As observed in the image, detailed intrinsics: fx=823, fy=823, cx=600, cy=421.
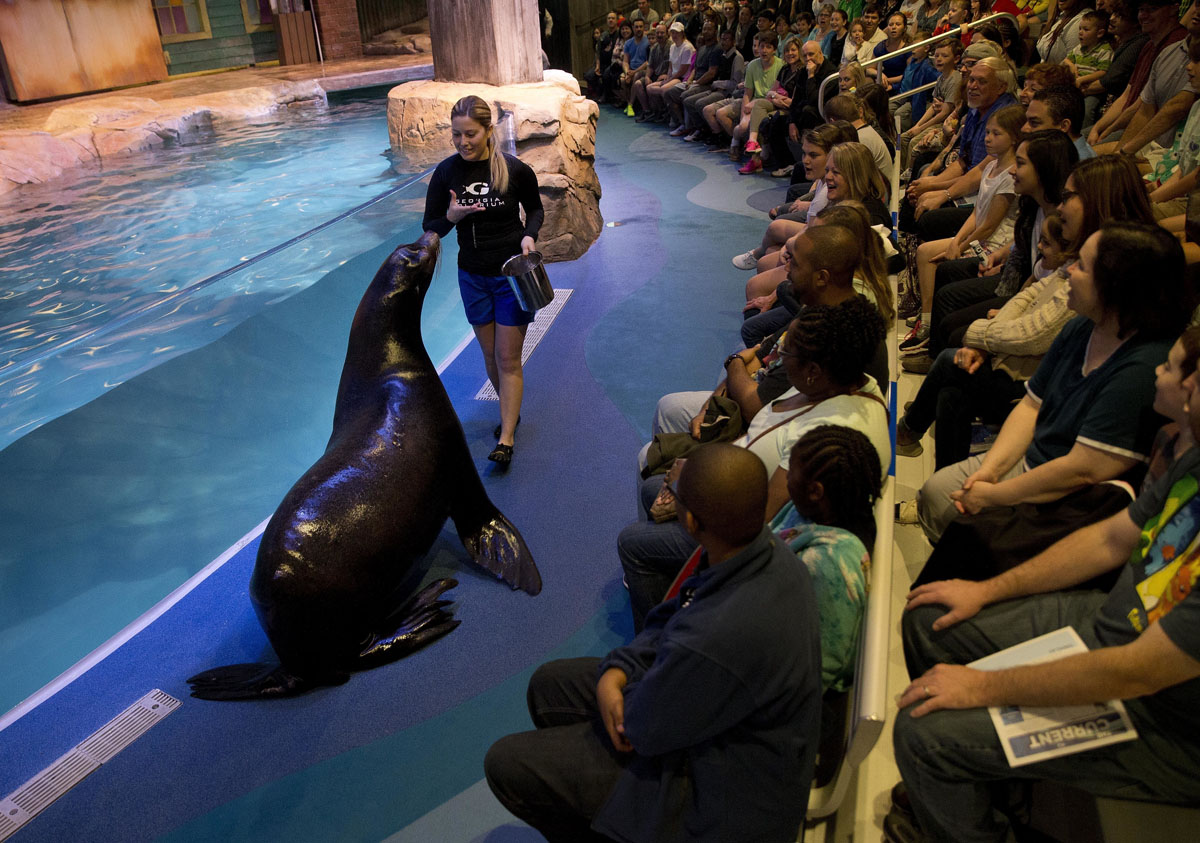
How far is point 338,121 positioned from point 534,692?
35.1 ft

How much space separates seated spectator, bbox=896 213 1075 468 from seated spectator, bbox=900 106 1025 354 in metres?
1.01

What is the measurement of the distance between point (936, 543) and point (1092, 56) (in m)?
5.01

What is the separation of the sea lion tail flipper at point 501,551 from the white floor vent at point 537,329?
1378 millimetres

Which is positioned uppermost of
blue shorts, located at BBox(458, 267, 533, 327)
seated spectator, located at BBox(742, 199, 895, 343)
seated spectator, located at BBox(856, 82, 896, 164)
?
seated spectator, located at BBox(856, 82, 896, 164)

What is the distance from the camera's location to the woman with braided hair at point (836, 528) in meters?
1.60

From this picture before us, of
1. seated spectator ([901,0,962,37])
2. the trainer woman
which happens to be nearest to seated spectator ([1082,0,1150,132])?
seated spectator ([901,0,962,37])

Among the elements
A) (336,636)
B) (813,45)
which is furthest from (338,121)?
(336,636)

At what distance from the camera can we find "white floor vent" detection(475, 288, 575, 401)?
4.41 meters

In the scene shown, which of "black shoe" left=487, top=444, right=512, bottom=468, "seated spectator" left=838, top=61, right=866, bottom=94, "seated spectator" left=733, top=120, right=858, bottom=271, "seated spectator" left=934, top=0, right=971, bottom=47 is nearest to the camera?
"black shoe" left=487, top=444, right=512, bottom=468

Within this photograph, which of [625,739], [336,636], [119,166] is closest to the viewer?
[625,739]

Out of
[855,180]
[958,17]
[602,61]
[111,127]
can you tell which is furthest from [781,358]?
[602,61]

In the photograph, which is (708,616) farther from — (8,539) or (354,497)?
(8,539)

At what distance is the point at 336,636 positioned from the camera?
8.24 feet

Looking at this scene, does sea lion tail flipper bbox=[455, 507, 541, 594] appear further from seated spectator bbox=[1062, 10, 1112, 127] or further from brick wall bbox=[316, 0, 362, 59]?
brick wall bbox=[316, 0, 362, 59]
